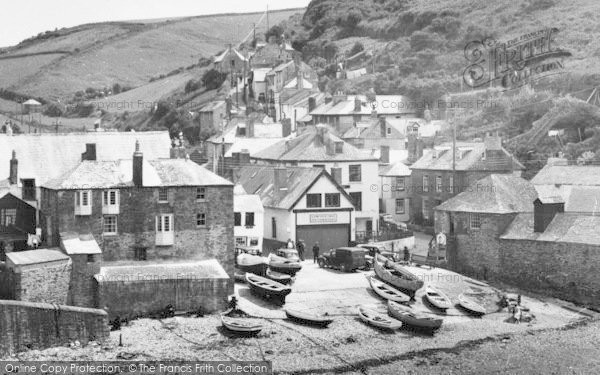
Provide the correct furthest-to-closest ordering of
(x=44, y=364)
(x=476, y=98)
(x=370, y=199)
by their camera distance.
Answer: (x=476, y=98), (x=370, y=199), (x=44, y=364)

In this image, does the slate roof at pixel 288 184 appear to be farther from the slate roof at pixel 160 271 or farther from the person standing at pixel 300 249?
the slate roof at pixel 160 271

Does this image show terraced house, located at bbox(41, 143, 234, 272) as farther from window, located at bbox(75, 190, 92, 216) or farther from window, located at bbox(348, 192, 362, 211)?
window, located at bbox(348, 192, 362, 211)

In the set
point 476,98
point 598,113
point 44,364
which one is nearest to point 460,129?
point 476,98

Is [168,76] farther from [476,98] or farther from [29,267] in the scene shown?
[29,267]

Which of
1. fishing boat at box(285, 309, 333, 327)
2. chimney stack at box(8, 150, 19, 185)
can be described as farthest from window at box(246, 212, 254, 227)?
fishing boat at box(285, 309, 333, 327)

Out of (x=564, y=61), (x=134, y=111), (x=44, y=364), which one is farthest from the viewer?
(x=134, y=111)

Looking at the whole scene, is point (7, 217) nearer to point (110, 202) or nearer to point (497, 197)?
point (110, 202)
